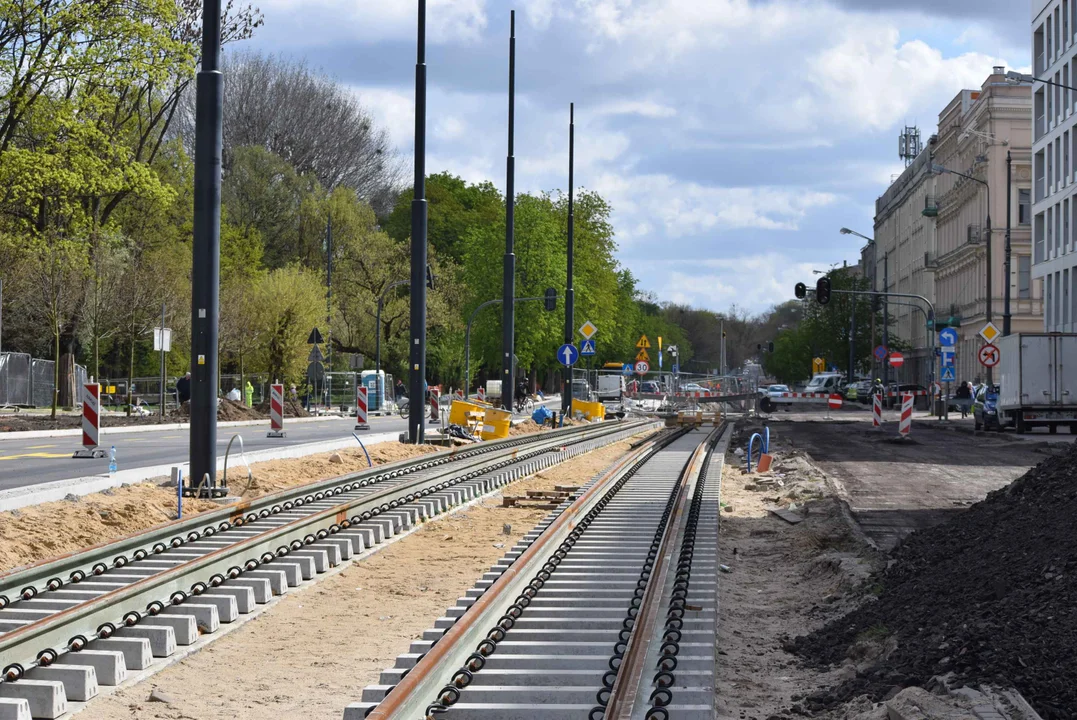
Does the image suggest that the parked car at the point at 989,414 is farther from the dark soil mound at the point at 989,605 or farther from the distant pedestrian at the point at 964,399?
the dark soil mound at the point at 989,605

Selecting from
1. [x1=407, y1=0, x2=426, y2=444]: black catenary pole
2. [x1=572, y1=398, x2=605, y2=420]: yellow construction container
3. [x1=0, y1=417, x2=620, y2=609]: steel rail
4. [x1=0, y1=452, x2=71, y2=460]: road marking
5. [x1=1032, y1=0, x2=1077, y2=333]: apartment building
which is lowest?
[x1=0, y1=452, x2=71, y2=460]: road marking

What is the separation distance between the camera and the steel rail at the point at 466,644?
626 cm

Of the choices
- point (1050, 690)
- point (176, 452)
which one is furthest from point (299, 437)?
point (1050, 690)

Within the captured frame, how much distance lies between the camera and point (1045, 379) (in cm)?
4200

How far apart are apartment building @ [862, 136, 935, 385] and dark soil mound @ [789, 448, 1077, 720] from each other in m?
83.9

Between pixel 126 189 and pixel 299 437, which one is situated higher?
pixel 126 189

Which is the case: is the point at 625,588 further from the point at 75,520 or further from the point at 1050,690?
the point at 75,520

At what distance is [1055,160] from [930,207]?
3353 cm

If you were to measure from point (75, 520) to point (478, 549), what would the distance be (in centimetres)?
410

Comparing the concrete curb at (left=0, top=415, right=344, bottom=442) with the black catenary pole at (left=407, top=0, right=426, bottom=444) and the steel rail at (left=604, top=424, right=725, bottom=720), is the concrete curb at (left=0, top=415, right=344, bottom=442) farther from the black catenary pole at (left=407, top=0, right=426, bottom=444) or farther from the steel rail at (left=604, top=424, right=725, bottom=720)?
the steel rail at (left=604, top=424, right=725, bottom=720)

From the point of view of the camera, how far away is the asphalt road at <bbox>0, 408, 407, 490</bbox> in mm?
20828

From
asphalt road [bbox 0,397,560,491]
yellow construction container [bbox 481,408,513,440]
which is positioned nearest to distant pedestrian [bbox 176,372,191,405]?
asphalt road [bbox 0,397,560,491]

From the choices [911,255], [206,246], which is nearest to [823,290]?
[206,246]

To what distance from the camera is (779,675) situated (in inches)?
321
